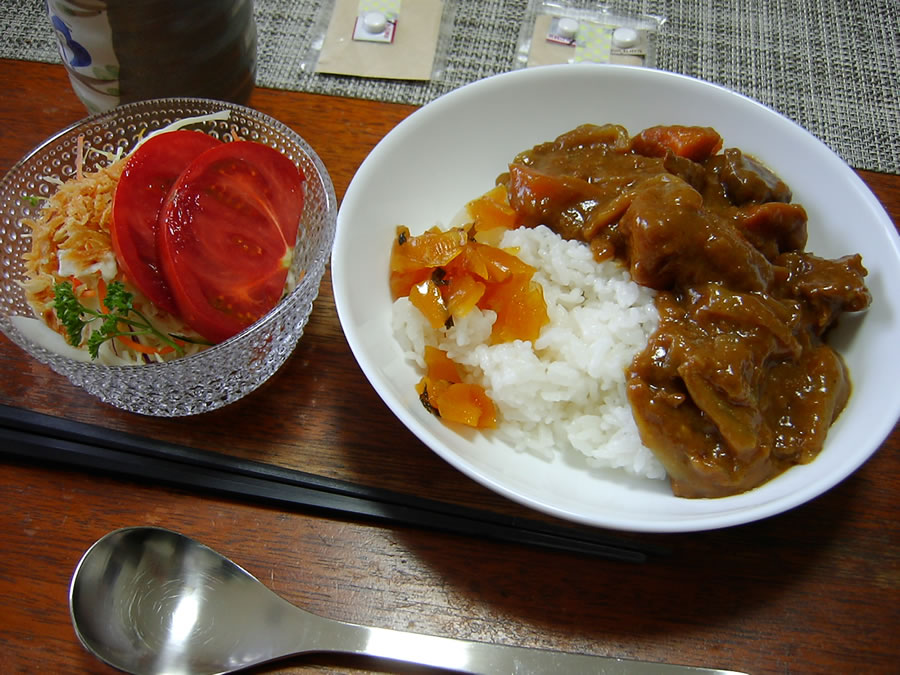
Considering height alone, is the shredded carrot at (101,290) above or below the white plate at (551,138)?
below

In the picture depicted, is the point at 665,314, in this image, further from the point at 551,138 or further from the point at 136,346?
the point at 136,346

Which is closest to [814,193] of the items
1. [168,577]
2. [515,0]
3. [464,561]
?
[464,561]

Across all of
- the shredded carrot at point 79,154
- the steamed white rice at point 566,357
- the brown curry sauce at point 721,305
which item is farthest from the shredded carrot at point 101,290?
the brown curry sauce at point 721,305

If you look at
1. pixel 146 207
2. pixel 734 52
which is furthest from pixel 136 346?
pixel 734 52

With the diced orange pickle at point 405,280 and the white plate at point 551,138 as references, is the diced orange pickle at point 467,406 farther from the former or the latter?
the diced orange pickle at point 405,280

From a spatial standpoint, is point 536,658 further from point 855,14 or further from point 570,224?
point 855,14

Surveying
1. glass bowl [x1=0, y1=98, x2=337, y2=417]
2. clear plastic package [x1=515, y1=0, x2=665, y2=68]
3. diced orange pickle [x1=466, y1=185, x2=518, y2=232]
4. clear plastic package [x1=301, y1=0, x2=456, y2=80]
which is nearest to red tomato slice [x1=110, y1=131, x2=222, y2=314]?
glass bowl [x1=0, y1=98, x2=337, y2=417]
